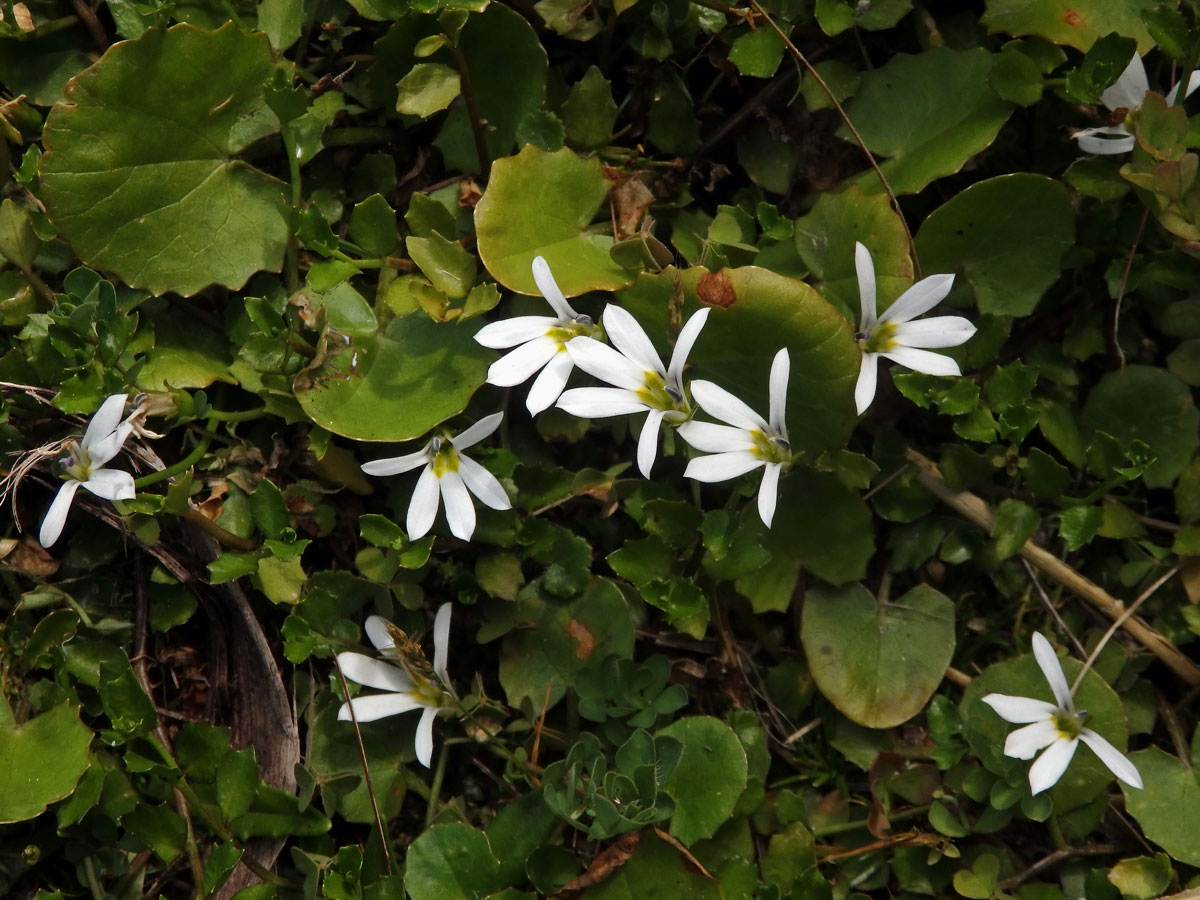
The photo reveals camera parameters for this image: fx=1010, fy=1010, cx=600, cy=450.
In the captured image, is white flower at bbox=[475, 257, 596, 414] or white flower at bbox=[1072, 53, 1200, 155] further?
white flower at bbox=[1072, 53, 1200, 155]

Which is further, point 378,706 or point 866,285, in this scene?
point 378,706

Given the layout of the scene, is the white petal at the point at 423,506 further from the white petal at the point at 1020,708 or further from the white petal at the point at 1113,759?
the white petal at the point at 1113,759

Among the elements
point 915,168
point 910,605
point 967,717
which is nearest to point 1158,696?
point 967,717

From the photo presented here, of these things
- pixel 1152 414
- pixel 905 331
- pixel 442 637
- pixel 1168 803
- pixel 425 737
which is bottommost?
pixel 1168 803

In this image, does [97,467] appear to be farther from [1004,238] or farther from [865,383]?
[1004,238]

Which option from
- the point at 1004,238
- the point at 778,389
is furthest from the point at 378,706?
the point at 1004,238

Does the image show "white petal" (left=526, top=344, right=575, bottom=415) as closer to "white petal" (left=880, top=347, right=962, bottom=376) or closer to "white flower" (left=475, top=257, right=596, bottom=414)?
"white flower" (left=475, top=257, right=596, bottom=414)

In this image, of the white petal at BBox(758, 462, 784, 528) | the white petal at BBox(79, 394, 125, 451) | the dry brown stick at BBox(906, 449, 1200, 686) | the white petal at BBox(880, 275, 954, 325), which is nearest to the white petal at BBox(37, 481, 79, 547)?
the white petal at BBox(79, 394, 125, 451)
